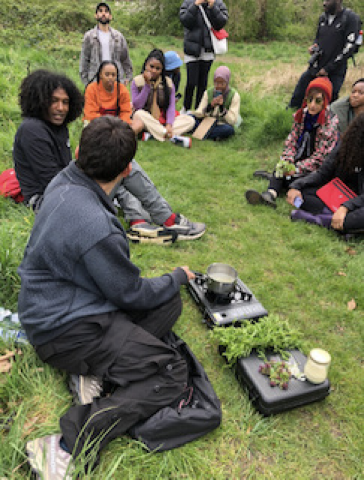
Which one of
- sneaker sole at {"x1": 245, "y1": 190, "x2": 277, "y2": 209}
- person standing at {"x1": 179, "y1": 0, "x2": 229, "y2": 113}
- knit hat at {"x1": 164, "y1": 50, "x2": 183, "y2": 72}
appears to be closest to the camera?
sneaker sole at {"x1": 245, "y1": 190, "x2": 277, "y2": 209}

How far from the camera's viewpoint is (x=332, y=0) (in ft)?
17.8

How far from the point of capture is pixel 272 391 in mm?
2111

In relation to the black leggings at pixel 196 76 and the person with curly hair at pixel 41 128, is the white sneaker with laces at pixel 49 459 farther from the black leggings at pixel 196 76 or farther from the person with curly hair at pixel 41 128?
the black leggings at pixel 196 76

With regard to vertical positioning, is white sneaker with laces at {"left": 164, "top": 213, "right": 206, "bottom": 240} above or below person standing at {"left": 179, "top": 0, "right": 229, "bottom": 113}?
below

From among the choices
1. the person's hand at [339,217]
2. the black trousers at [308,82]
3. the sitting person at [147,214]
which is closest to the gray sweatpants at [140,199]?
the sitting person at [147,214]

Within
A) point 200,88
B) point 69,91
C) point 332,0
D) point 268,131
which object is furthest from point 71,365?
point 332,0

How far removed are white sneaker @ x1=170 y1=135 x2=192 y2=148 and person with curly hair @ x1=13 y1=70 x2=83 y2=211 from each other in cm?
265

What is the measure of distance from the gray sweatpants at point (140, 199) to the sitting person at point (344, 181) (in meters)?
1.60

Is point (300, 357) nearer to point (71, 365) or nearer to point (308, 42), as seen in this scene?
point (71, 365)

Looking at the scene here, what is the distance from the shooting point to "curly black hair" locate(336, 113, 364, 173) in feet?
12.6

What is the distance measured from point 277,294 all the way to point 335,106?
287 cm

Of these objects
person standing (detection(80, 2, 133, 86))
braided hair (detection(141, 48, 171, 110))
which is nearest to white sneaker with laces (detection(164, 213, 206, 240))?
braided hair (detection(141, 48, 171, 110))

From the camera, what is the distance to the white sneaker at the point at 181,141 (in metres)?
5.82

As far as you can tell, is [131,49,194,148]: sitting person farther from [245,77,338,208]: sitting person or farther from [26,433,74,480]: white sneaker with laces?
[26,433,74,480]: white sneaker with laces
